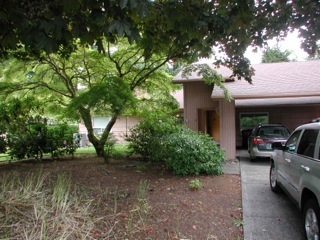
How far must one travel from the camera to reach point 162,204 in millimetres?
5777

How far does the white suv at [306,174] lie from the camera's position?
3.89 meters

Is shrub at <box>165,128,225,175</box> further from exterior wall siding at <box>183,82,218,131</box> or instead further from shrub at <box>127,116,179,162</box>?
exterior wall siding at <box>183,82,218,131</box>

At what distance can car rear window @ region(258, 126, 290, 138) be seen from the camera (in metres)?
11.7

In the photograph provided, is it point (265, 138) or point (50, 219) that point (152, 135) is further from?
point (50, 219)

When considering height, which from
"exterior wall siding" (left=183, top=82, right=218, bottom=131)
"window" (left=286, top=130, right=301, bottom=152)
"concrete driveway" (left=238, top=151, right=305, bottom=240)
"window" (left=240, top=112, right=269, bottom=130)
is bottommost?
"concrete driveway" (left=238, top=151, right=305, bottom=240)

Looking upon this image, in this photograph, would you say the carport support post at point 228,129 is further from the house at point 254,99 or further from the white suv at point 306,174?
the white suv at point 306,174

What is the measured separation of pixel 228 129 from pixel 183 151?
4683 mm

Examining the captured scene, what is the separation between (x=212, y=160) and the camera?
8.70m

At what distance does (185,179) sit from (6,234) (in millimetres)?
4986

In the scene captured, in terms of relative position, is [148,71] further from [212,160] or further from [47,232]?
[47,232]

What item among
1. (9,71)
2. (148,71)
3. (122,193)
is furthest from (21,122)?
(122,193)

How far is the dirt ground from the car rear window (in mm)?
3581

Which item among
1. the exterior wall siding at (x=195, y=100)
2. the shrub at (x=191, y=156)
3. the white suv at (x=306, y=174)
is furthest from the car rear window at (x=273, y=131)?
the white suv at (x=306, y=174)

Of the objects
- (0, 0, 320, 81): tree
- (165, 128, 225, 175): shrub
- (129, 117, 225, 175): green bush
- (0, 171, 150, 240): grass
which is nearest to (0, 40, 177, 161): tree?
(129, 117, 225, 175): green bush
